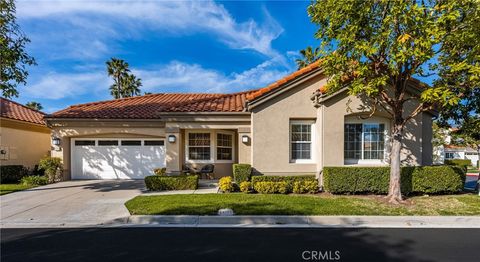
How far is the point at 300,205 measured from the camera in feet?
30.1

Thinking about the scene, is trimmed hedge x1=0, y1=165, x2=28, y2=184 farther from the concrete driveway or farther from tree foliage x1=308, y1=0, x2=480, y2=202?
tree foliage x1=308, y1=0, x2=480, y2=202

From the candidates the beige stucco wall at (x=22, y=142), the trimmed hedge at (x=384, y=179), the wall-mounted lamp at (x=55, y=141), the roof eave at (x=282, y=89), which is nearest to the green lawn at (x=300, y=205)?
the trimmed hedge at (x=384, y=179)

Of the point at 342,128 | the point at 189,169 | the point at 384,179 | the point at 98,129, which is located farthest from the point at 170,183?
the point at 384,179

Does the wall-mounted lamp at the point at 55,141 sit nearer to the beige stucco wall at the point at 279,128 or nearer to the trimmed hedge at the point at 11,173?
the trimmed hedge at the point at 11,173

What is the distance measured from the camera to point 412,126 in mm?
12070

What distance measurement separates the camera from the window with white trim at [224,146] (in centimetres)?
1620

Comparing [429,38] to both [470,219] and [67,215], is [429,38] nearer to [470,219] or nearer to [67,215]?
[470,219]

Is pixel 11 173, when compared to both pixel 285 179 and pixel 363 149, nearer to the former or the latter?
pixel 285 179

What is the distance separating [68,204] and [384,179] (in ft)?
37.2

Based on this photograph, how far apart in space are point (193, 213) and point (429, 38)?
8.19 meters

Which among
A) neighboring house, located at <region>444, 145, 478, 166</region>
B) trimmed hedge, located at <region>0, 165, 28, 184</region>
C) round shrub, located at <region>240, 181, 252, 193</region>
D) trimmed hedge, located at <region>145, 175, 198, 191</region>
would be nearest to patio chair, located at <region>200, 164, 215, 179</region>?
trimmed hedge, located at <region>145, 175, 198, 191</region>

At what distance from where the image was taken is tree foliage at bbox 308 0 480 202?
8.31 m

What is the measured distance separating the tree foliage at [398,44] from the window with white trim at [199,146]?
7.60 m

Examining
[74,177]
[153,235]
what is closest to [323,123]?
[153,235]
